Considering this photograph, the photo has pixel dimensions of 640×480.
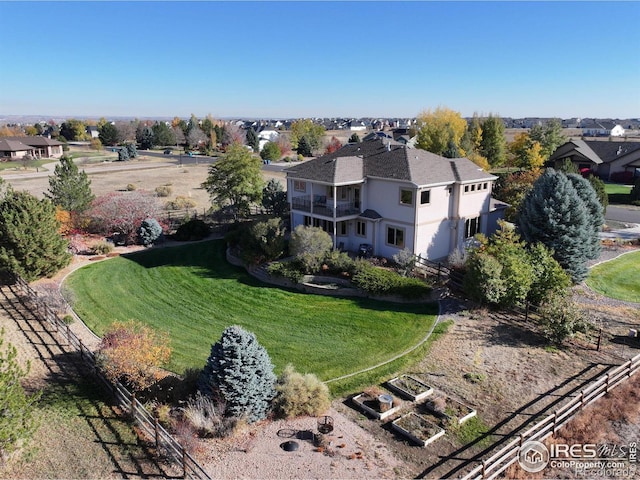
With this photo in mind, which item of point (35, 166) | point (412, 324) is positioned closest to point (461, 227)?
point (412, 324)

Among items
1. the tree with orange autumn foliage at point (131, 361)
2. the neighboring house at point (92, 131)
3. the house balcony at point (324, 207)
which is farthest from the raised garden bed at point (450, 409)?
the neighboring house at point (92, 131)

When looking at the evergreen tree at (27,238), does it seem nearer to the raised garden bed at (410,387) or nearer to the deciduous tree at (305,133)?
the raised garden bed at (410,387)

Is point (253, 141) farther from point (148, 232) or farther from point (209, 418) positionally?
point (209, 418)

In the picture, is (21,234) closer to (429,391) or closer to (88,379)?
(88,379)

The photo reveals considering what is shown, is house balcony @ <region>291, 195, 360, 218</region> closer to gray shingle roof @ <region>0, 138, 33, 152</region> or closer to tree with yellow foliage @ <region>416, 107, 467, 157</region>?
tree with yellow foliage @ <region>416, 107, 467, 157</region>

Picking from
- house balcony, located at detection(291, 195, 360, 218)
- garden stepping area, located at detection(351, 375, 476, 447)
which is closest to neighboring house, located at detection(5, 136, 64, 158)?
house balcony, located at detection(291, 195, 360, 218)

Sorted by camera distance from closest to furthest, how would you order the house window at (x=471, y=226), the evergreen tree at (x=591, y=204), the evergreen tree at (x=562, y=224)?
the evergreen tree at (x=562, y=224) → the evergreen tree at (x=591, y=204) → the house window at (x=471, y=226)
